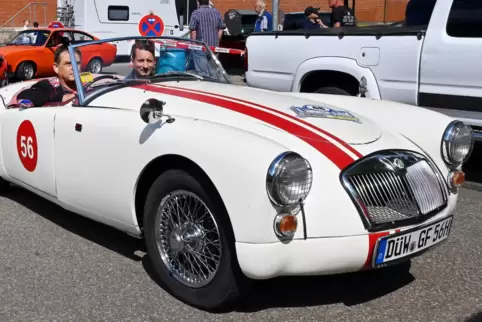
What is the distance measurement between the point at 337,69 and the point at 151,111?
3.67 meters

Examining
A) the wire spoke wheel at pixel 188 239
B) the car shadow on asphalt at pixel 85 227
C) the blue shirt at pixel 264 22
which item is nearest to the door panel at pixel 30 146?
the car shadow on asphalt at pixel 85 227

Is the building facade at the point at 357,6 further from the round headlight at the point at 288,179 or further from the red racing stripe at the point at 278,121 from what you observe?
the round headlight at the point at 288,179

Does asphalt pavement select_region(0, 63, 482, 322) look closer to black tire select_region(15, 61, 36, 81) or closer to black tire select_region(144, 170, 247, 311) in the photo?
black tire select_region(144, 170, 247, 311)

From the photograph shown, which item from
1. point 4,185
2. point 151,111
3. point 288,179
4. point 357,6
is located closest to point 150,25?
point 4,185

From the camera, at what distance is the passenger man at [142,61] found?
4617 mm

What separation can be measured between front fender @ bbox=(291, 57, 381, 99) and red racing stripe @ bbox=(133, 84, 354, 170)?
9.47 feet

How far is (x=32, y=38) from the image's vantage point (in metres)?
16.3

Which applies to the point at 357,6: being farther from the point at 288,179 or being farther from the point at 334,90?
the point at 288,179

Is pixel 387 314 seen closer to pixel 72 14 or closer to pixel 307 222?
pixel 307 222

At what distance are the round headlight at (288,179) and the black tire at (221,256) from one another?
0.33 meters

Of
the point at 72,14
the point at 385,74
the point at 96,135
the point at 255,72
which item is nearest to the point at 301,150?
the point at 96,135

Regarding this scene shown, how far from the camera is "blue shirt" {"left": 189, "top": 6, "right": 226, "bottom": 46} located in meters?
10.6

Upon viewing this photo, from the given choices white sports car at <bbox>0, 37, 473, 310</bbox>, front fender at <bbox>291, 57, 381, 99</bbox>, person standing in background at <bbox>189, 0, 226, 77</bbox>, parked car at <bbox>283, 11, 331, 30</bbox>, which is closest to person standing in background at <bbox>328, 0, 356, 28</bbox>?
parked car at <bbox>283, 11, 331, 30</bbox>

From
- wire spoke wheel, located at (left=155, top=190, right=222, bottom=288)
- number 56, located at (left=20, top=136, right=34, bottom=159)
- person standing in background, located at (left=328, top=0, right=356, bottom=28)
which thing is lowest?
wire spoke wheel, located at (left=155, top=190, right=222, bottom=288)
